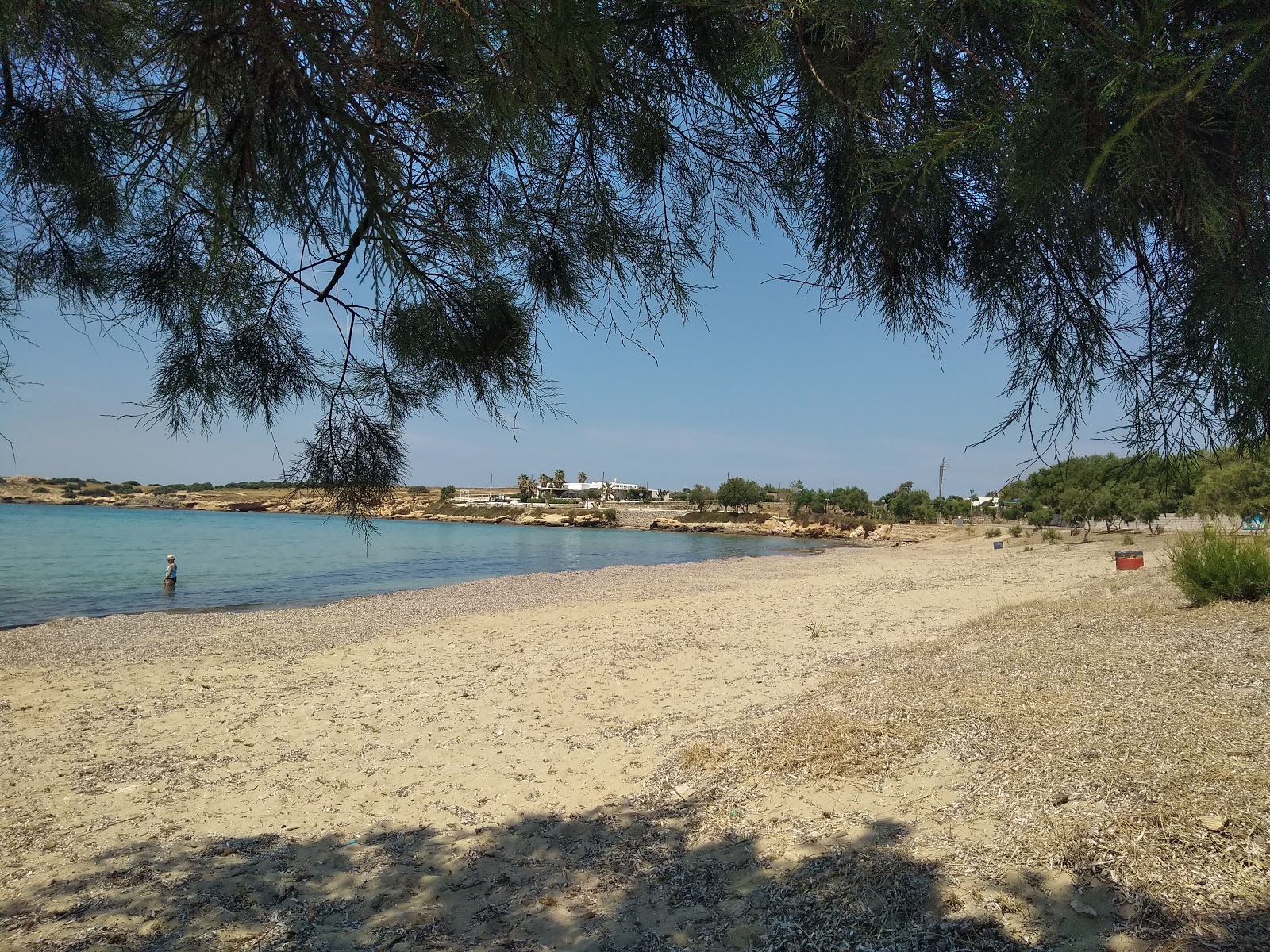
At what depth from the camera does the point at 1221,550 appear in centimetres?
681

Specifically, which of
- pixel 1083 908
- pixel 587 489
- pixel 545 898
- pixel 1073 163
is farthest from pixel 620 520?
pixel 1073 163

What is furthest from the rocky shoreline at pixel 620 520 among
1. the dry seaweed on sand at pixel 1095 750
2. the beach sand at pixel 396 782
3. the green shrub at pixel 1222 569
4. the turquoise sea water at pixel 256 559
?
the dry seaweed on sand at pixel 1095 750

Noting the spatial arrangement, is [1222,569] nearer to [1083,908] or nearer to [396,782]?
[1083,908]

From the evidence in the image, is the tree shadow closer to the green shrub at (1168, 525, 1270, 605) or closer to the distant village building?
the green shrub at (1168, 525, 1270, 605)

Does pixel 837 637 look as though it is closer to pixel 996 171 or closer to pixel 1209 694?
pixel 1209 694

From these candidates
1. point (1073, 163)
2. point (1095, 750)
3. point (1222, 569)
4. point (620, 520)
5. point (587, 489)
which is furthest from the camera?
point (587, 489)

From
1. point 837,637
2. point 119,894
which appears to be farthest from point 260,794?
point 837,637

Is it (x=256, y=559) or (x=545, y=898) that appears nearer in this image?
(x=545, y=898)

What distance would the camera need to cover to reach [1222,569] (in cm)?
671

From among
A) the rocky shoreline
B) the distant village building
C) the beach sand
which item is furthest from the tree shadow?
the distant village building

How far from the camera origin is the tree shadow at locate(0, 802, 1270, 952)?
217 centimetres

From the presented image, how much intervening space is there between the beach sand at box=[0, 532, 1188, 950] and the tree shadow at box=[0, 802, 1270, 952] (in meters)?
0.01

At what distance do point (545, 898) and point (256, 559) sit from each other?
25.5 meters

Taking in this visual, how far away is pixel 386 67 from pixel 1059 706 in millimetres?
Result: 4181
